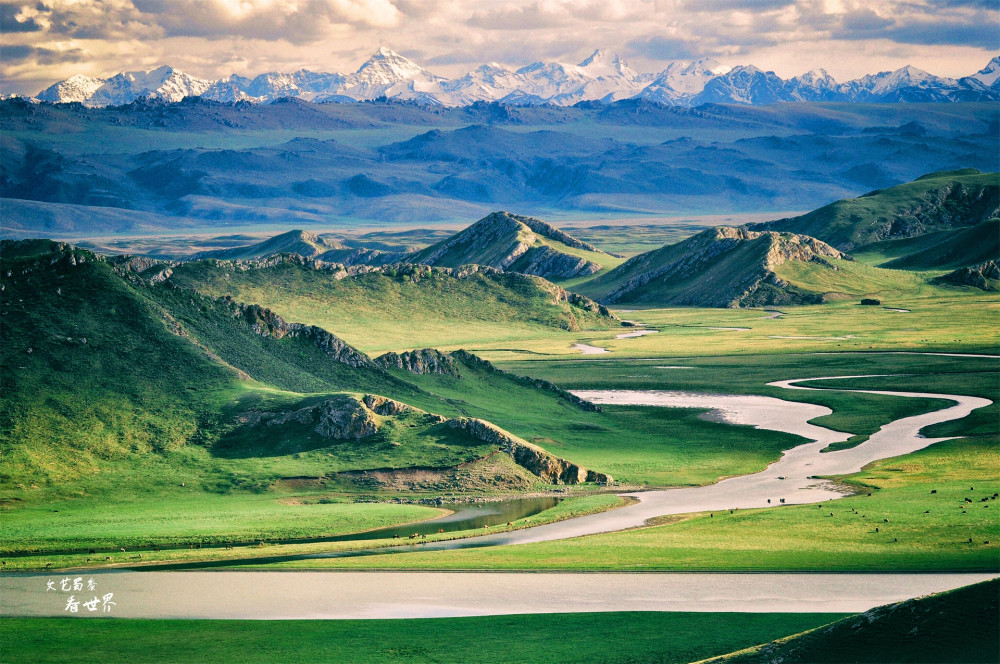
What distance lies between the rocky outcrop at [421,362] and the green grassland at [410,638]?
67658 mm

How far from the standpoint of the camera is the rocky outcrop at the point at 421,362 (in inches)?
4451

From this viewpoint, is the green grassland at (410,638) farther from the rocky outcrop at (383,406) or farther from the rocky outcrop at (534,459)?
the rocky outcrop at (383,406)

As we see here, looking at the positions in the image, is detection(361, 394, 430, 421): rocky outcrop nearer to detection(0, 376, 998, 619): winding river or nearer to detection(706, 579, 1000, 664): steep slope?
detection(0, 376, 998, 619): winding river

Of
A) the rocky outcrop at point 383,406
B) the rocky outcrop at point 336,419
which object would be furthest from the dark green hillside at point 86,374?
the rocky outcrop at point 383,406

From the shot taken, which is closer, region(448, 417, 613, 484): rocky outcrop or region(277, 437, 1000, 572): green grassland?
region(277, 437, 1000, 572): green grassland

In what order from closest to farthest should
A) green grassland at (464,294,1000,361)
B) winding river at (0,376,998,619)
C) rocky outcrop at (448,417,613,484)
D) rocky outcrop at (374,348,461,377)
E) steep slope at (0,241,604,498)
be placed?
winding river at (0,376,998,619) → steep slope at (0,241,604,498) → rocky outcrop at (448,417,613,484) → rocky outcrop at (374,348,461,377) → green grassland at (464,294,1000,361)

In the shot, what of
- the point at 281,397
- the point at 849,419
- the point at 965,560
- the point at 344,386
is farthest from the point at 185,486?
the point at 849,419

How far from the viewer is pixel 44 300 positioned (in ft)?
291

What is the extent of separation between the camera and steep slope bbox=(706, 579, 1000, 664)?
30750 mm

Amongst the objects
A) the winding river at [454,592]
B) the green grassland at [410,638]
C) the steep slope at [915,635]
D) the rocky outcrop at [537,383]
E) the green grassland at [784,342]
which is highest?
the steep slope at [915,635]

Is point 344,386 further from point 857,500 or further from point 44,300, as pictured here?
point 857,500

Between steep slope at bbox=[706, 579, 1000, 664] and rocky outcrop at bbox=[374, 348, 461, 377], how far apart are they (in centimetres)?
8201

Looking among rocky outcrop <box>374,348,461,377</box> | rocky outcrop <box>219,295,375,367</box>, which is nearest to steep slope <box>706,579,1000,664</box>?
rocky outcrop <box>219,295,375,367</box>

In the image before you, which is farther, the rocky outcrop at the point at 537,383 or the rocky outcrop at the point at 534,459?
the rocky outcrop at the point at 537,383
